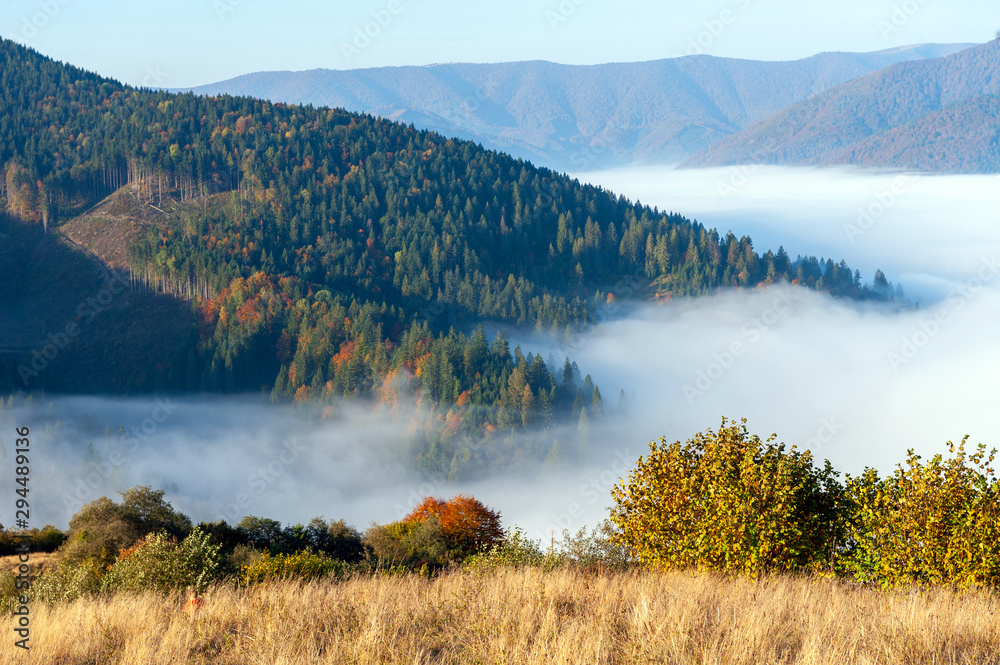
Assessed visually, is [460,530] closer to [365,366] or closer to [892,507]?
[892,507]

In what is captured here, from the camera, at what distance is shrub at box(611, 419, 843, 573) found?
20.9 m

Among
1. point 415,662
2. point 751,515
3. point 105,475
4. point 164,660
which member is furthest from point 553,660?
point 105,475

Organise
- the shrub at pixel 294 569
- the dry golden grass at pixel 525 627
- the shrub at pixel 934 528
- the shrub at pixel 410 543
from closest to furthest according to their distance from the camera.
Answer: the dry golden grass at pixel 525 627 → the shrub at pixel 934 528 → the shrub at pixel 294 569 → the shrub at pixel 410 543

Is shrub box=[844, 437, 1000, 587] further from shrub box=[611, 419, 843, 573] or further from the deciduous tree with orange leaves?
the deciduous tree with orange leaves

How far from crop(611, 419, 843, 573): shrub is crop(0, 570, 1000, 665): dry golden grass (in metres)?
4.53

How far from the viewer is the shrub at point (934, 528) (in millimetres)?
19359

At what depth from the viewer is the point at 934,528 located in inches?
794

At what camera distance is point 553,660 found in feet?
36.4

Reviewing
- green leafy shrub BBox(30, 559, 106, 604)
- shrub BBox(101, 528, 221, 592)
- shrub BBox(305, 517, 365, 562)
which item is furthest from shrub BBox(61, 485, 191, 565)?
shrub BBox(101, 528, 221, 592)

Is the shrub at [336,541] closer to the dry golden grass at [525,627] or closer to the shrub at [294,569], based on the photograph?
the shrub at [294,569]

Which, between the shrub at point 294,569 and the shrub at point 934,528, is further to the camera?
the shrub at point 294,569

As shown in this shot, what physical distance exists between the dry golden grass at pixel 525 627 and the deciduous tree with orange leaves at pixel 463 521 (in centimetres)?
3533

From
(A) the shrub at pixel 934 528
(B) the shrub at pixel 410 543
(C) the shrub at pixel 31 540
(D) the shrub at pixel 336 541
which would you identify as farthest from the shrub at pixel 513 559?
(C) the shrub at pixel 31 540

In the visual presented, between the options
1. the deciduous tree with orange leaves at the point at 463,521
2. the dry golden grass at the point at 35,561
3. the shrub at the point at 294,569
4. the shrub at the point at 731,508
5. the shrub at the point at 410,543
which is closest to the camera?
the shrub at the point at 731,508
